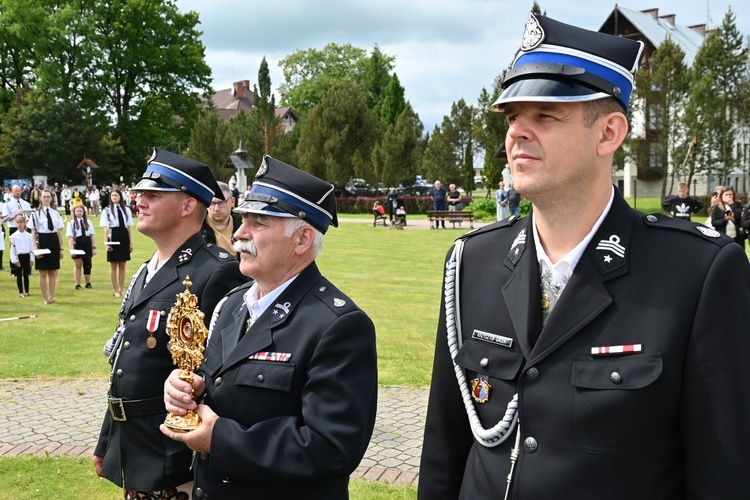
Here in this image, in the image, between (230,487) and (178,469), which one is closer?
(230,487)

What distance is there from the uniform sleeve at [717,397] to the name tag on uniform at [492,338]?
503mm

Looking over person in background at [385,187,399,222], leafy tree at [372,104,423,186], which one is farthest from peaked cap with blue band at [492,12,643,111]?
leafy tree at [372,104,423,186]

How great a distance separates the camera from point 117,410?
3.91 m

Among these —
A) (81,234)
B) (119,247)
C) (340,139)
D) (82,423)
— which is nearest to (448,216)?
(340,139)

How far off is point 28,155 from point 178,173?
6211cm

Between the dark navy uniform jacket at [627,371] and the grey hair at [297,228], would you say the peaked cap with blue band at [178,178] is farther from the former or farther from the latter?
the dark navy uniform jacket at [627,371]

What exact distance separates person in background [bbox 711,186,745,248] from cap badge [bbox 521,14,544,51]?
15.9m

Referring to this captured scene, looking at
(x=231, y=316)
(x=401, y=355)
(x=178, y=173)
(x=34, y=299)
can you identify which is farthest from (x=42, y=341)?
→ (x=231, y=316)

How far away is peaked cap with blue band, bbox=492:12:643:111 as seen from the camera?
215cm

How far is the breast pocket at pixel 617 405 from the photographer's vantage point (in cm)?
202

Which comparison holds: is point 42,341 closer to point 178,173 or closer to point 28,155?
point 178,173

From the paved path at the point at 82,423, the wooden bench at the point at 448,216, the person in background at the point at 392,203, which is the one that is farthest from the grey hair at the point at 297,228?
the person in background at the point at 392,203

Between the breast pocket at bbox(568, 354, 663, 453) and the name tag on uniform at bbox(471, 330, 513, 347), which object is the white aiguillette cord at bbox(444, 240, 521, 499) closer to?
the name tag on uniform at bbox(471, 330, 513, 347)

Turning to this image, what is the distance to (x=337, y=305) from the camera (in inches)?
125
